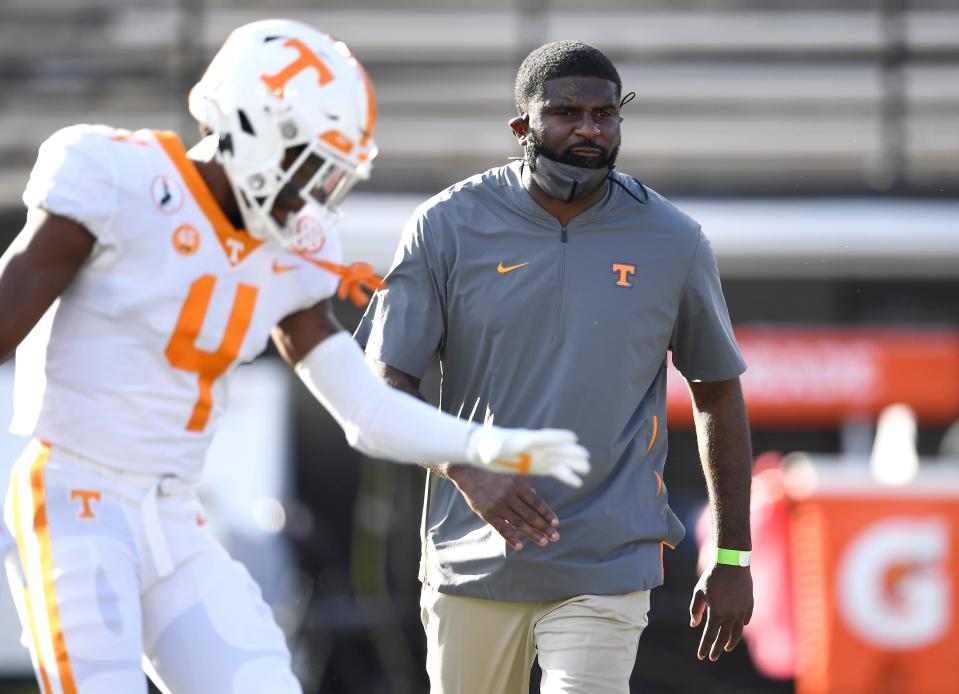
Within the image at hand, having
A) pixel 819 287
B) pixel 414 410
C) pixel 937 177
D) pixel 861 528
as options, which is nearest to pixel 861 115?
pixel 937 177

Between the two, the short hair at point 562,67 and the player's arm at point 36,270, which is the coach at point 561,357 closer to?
the short hair at point 562,67

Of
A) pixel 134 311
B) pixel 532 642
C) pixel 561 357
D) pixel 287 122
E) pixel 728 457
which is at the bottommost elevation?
pixel 532 642

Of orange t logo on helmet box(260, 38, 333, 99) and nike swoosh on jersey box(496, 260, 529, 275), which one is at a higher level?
orange t logo on helmet box(260, 38, 333, 99)

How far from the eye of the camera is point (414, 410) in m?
3.04

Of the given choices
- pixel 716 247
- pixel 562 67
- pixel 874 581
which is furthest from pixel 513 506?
pixel 716 247

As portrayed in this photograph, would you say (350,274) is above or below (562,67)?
below

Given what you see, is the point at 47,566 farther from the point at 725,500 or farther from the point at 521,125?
the point at 725,500

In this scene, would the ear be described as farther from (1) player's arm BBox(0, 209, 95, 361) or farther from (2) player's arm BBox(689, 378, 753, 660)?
(1) player's arm BBox(0, 209, 95, 361)

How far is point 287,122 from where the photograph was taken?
9.57 feet

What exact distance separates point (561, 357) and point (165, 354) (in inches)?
39.4

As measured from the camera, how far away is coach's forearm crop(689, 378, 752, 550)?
3.79m

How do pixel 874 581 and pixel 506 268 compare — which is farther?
pixel 874 581

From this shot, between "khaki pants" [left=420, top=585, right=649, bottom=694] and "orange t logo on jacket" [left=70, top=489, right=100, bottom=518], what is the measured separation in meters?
1.05

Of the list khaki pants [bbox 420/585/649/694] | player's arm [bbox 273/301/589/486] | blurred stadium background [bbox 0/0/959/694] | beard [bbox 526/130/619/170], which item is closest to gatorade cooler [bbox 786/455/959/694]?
blurred stadium background [bbox 0/0/959/694]
